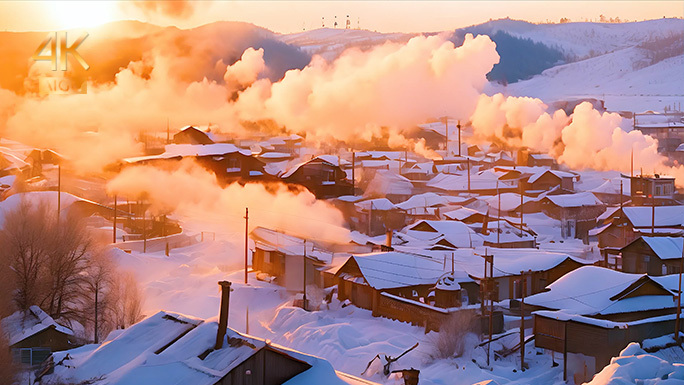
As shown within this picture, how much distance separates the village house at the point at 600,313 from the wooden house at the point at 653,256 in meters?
4.57

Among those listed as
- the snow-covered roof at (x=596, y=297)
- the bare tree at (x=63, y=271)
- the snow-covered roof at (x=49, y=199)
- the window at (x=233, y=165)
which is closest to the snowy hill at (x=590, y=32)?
the window at (x=233, y=165)

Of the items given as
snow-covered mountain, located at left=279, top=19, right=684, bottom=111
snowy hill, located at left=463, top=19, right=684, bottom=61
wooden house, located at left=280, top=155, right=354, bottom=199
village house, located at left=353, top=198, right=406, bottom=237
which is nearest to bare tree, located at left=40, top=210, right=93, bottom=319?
village house, located at left=353, top=198, right=406, bottom=237

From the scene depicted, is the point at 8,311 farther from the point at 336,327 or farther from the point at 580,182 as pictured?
A: the point at 580,182

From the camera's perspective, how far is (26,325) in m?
20.9

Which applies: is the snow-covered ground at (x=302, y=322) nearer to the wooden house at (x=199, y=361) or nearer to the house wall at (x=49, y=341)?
the house wall at (x=49, y=341)

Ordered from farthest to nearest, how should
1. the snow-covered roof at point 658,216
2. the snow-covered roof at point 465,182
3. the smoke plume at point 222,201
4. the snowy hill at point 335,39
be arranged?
1. the snowy hill at point 335,39
2. the snow-covered roof at point 465,182
3. the smoke plume at point 222,201
4. the snow-covered roof at point 658,216

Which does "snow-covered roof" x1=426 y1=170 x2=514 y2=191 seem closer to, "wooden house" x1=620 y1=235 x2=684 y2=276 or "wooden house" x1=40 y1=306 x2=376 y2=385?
"wooden house" x1=620 y1=235 x2=684 y2=276

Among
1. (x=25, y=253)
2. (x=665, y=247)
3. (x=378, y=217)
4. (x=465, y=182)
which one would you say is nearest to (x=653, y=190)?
(x=465, y=182)

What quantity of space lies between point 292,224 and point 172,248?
541 centimetres

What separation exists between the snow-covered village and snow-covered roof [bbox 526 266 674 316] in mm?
76

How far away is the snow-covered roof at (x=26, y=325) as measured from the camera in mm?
19750

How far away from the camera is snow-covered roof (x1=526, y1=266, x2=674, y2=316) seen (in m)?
22.0

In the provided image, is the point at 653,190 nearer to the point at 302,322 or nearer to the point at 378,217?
the point at 378,217

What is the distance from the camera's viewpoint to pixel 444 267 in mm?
28188
